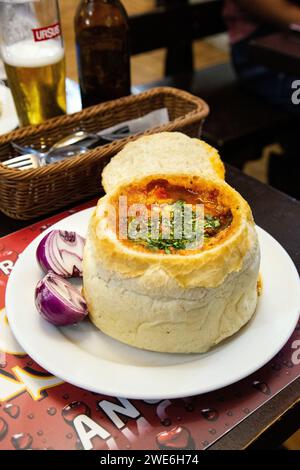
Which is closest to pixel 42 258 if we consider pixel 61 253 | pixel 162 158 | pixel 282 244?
pixel 61 253

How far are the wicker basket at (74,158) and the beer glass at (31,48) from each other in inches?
6.4

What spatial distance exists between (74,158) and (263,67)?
1.53 meters

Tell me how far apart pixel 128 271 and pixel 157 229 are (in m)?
0.13

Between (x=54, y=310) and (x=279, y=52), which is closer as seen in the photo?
(x=54, y=310)

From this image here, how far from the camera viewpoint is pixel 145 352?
3.11 feet

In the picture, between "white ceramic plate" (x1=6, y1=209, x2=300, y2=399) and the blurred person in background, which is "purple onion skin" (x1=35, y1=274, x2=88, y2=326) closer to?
"white ceramic plate" (x1=6, y1=209, x2=300, y2=399)

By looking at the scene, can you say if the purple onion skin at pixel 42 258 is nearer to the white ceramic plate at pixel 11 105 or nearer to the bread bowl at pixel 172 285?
the bread bowl at pixel 172 285

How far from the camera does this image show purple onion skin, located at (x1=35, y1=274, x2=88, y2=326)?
0.95 m

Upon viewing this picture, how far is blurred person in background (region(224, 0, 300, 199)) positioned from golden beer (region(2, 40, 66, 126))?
1172mm

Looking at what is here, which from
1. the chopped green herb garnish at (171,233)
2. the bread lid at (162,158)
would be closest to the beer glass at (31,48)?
the bread lid at (162,158)

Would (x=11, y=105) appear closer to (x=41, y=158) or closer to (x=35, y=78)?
(x=35, y=78)

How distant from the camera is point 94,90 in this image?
171cm
